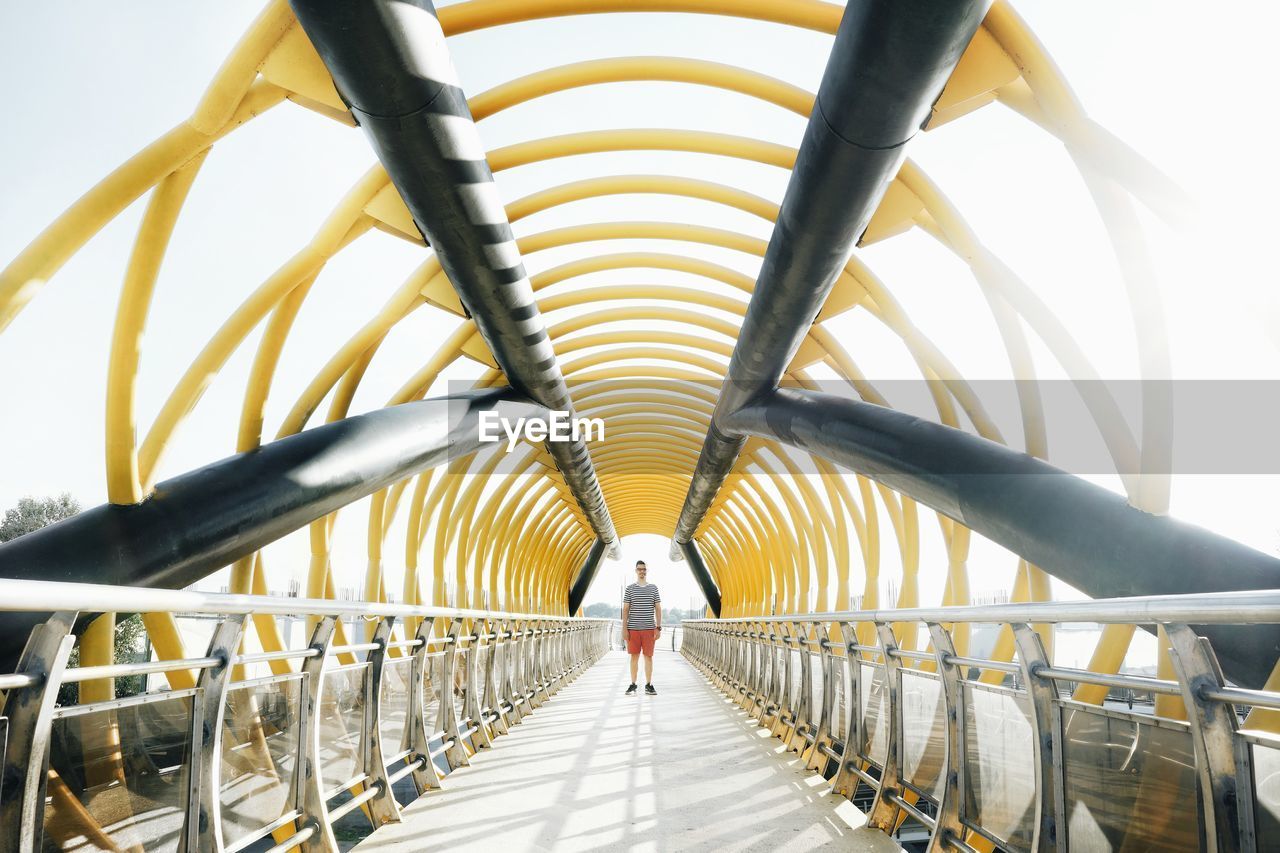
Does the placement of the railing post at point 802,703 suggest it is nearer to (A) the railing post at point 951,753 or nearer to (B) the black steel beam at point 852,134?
(B) the black steel beam at point 852,134

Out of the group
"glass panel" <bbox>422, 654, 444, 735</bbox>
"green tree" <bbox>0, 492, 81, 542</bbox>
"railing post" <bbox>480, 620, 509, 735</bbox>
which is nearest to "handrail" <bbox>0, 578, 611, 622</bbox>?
"glass panel" <bbox>422, 654, 444, 735</bbox>

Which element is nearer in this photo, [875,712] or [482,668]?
[875,712]

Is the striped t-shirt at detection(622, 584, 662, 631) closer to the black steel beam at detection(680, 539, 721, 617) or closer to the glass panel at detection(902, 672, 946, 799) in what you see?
the glass panel at detection(902, 672, 946, 799)

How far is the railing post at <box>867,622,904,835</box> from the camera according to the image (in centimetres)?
464

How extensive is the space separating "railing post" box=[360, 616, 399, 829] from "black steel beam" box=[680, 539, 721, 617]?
27339mm

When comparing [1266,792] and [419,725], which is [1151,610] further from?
[419,725]

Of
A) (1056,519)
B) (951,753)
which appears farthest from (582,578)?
(951,753)

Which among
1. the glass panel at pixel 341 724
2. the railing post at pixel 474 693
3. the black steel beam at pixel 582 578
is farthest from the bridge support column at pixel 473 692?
the black steel beam at pixel 582 578

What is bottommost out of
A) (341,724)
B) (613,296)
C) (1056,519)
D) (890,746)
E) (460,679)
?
(890,746)

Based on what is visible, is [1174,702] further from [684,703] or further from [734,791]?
[684,703]

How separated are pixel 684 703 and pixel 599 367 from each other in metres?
5.17

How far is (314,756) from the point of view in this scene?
3893 millimetres

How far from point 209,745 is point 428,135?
10.2ft

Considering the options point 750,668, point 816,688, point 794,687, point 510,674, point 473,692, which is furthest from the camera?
point 750,668
